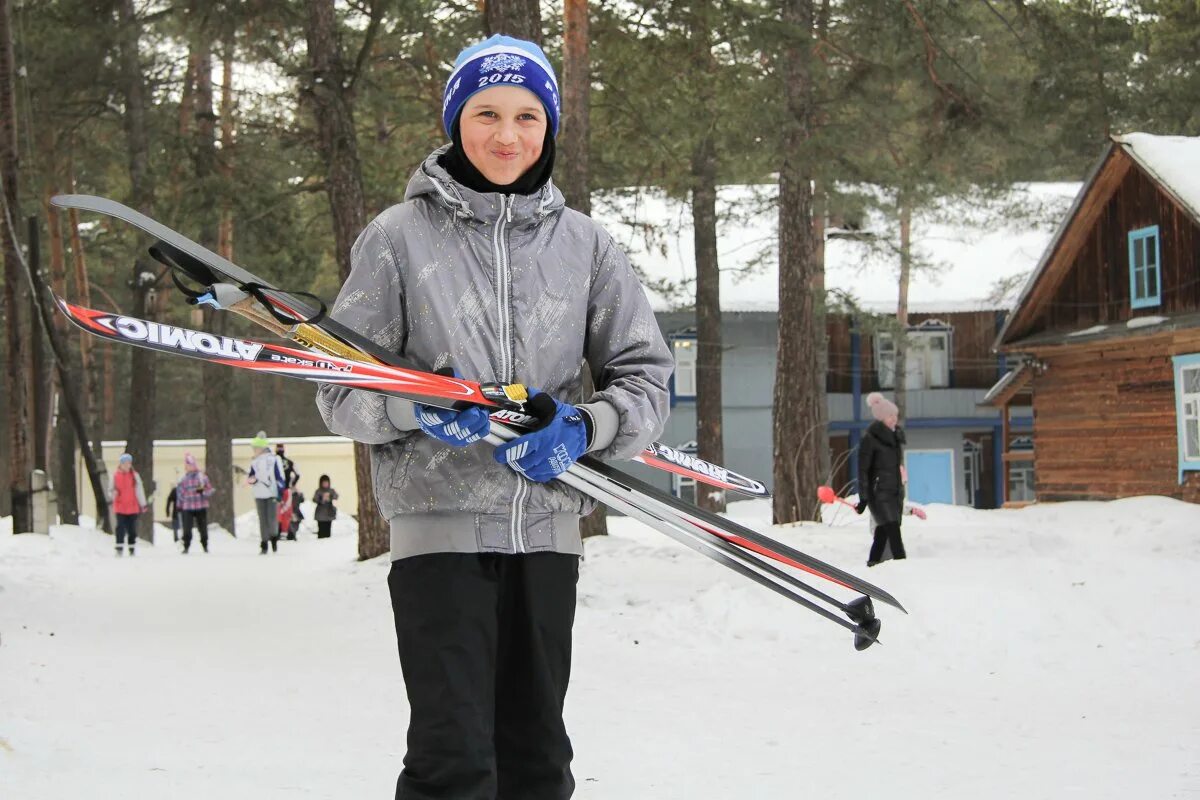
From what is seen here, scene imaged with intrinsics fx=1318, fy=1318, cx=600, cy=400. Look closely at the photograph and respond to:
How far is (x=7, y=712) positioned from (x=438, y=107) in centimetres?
1497

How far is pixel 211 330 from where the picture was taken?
21469mm

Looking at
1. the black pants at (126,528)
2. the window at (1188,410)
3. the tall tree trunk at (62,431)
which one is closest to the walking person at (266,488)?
the black pants at (126,528)

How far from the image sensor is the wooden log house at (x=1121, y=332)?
20016 millimetres

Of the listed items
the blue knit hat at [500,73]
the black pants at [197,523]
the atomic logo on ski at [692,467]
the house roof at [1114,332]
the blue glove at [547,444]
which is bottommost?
the black pants at [197,523]

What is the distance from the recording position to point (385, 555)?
14.9 m

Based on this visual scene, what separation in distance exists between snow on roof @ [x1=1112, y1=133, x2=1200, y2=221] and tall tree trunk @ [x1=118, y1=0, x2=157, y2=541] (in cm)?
1479

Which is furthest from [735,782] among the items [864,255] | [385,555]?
[864,255]

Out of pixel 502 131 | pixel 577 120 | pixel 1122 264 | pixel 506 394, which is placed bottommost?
pixel 506 394

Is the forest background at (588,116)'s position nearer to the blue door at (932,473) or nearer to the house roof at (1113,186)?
the house roof at (1113,186)

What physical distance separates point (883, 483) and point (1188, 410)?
31.3 feet

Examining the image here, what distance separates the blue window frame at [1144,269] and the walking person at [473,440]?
19744 mm

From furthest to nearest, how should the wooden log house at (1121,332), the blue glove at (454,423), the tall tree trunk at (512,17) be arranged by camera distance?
the wooden log house at (1121,332) < the tall tree trunk at (512,17) < the blue glove at (454,423)

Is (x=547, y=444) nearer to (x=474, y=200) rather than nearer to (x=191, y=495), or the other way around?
(x=474, y=200)

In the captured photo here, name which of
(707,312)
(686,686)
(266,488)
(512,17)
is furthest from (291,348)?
(707,312)
